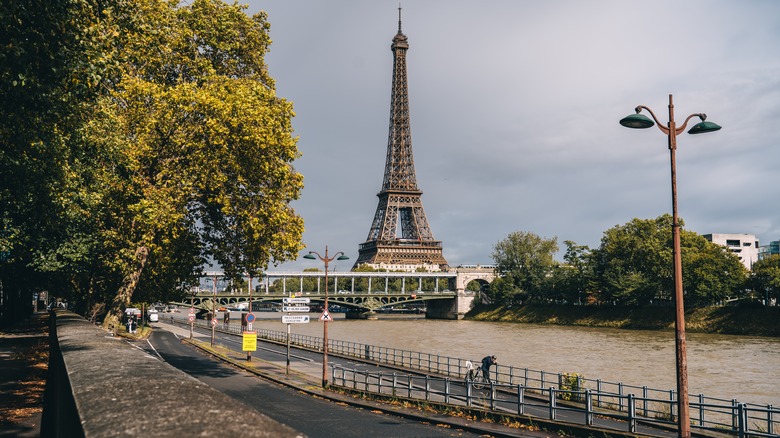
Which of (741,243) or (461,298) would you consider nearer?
(461,298)

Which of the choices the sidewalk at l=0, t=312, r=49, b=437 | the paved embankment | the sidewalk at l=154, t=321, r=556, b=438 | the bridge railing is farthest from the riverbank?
the paved embankment

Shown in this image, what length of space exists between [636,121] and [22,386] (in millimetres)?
18171

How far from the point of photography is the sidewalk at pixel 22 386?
44.1ft

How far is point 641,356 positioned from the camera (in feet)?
170

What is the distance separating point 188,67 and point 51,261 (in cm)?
1054

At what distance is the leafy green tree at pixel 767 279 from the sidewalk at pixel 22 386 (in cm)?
8696

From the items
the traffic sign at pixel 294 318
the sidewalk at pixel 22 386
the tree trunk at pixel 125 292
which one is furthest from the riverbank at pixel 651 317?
the sidewalk at pixel 22 386

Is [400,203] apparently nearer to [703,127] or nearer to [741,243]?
[741,243]

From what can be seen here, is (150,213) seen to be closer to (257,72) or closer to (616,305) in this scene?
(257,72)

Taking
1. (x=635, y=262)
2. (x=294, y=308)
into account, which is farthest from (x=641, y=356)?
(x=635, y=262)

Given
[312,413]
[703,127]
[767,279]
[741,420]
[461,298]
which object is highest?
[703,127]

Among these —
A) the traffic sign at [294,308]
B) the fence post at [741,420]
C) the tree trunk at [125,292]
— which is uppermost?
the tree trunk at [125,292]

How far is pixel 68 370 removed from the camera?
6055mm

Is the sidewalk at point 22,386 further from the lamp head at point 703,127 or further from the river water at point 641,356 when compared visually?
the river water at point 641,356
